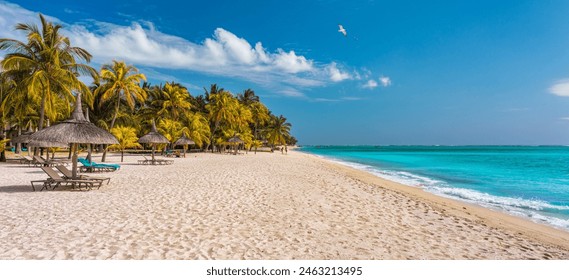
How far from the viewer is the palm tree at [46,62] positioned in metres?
16.8

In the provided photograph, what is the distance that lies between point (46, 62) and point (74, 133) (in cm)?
1163

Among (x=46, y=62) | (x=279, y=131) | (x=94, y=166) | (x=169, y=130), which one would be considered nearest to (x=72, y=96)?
(x=46, y=62)

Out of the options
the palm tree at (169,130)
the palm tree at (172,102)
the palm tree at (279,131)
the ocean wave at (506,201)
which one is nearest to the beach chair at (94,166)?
the palm tree at (169,130)

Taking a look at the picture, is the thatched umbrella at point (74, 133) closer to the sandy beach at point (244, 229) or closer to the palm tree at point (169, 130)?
the sandy beach at point (244, 229)

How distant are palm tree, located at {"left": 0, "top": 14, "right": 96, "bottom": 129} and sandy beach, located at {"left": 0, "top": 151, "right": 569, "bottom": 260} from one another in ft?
37.8

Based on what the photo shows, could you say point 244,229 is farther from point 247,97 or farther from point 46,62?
point 247,97

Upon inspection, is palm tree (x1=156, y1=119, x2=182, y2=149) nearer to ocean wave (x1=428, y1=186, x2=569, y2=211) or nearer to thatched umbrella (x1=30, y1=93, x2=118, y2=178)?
thatched umbrella (x1=30, y1=93, x2=118, y2=178)

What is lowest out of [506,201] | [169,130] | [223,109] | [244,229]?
[506,201]

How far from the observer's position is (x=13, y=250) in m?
4.24

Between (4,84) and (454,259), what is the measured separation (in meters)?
27.3

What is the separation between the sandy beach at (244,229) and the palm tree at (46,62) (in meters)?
11.5

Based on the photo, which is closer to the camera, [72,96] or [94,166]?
[94,166]

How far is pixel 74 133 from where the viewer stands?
972cm
